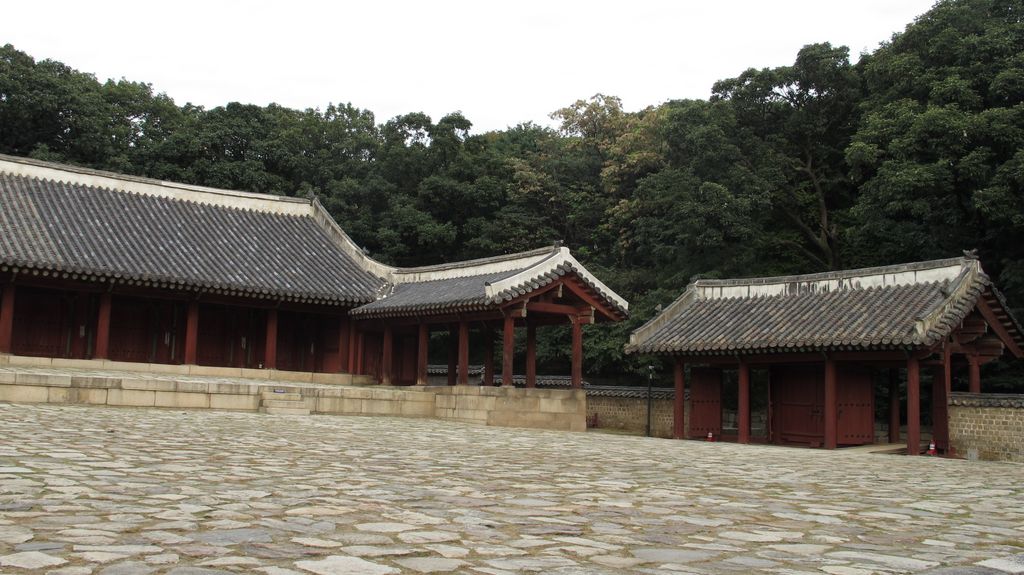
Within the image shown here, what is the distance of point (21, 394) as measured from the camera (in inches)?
639

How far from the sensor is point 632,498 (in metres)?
7.50

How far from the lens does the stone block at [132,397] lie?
17219 mm

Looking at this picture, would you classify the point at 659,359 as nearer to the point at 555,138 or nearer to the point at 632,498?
the point at 555,138

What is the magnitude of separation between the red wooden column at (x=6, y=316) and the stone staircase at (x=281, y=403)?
8751mm

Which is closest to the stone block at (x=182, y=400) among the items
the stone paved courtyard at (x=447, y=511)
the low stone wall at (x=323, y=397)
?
the low stone wall at (x=323, y=397)

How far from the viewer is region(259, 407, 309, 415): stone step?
61.7 ft

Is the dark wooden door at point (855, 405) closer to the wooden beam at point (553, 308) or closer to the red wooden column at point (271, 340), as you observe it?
the wooden beam at point (553, 308)

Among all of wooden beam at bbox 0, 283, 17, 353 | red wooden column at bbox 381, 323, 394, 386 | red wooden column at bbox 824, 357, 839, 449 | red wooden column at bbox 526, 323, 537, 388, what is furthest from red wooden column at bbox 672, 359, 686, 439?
wooden beam at bbox 0, 283, 17, 353

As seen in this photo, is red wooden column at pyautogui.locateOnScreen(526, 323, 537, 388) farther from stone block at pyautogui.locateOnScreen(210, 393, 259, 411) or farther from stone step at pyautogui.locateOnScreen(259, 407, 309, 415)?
stone block at pyautogui.locateOnScreen(210, 393, 259, 411)

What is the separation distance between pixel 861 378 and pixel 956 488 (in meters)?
12.8

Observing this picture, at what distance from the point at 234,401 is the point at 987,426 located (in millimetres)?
16730

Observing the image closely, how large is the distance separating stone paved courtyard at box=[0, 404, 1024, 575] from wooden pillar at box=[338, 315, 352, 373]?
16.7 meters

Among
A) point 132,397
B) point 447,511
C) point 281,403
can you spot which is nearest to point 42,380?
point 132,397

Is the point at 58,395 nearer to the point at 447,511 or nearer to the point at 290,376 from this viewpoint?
the point at 290,376
